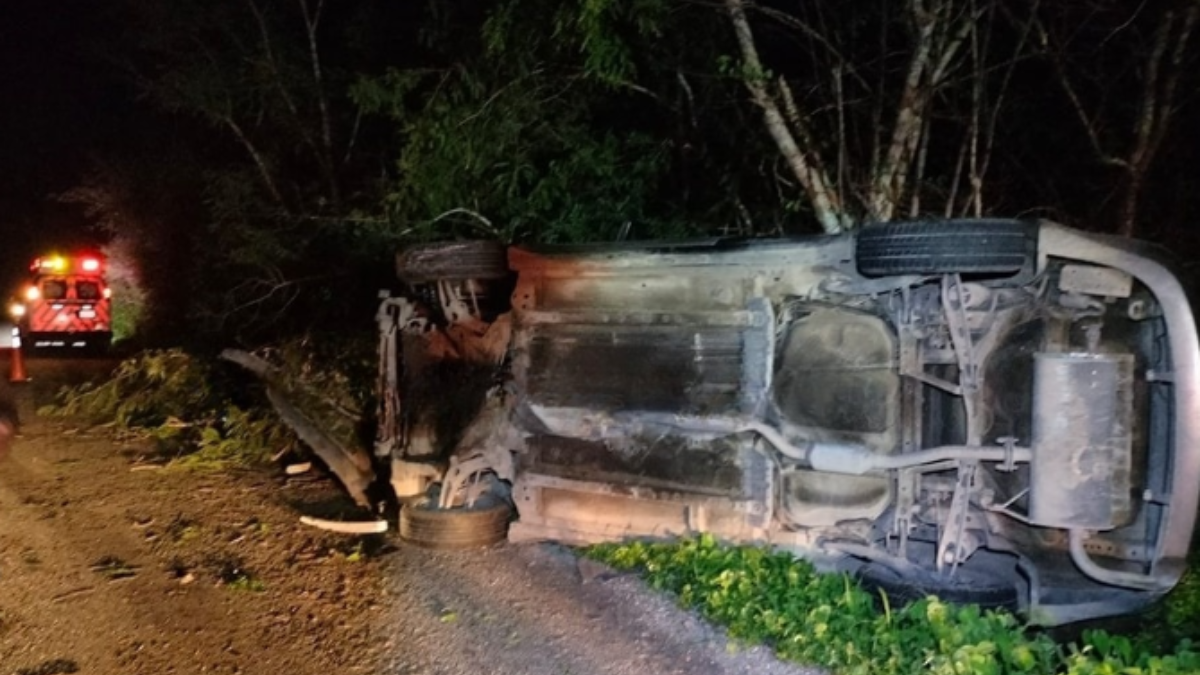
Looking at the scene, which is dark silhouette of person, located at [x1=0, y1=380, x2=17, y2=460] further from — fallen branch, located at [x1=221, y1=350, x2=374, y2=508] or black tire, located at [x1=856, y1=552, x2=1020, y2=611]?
black tire, located at [x1=856, y1=552, x2=1020, y2=611]

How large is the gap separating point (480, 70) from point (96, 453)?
515 cm

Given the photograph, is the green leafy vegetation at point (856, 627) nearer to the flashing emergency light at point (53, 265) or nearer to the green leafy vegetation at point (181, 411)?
the green leafy vegetation at point (181, 411)

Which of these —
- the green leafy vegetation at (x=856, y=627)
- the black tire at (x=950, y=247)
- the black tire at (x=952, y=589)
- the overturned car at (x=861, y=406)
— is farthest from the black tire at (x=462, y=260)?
the black tire at (x=952, y=589)

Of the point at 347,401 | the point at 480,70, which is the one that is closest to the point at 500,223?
the point at 480,70

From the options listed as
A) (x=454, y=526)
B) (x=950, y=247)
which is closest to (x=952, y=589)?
(x=950, y=247)

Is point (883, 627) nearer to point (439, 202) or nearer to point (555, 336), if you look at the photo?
point (555, 336)

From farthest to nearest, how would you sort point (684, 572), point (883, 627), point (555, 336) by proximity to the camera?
point (555, 336) < point (684, 572) < point (883, 627)

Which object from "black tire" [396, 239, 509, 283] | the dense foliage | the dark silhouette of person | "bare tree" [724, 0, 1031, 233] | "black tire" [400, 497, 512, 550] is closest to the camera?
the dark silhouette of person

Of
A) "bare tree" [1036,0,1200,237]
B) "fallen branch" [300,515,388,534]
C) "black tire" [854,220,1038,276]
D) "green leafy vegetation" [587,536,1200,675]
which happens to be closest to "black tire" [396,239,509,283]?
"fallen branch" [300,515,388,534]

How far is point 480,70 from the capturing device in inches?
368

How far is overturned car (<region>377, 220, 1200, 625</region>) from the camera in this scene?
4594 mm

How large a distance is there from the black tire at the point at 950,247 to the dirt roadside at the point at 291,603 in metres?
1.97

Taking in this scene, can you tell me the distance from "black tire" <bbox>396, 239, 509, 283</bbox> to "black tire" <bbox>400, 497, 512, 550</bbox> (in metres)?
1.50

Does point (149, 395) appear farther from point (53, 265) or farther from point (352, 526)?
point (53, 265)
